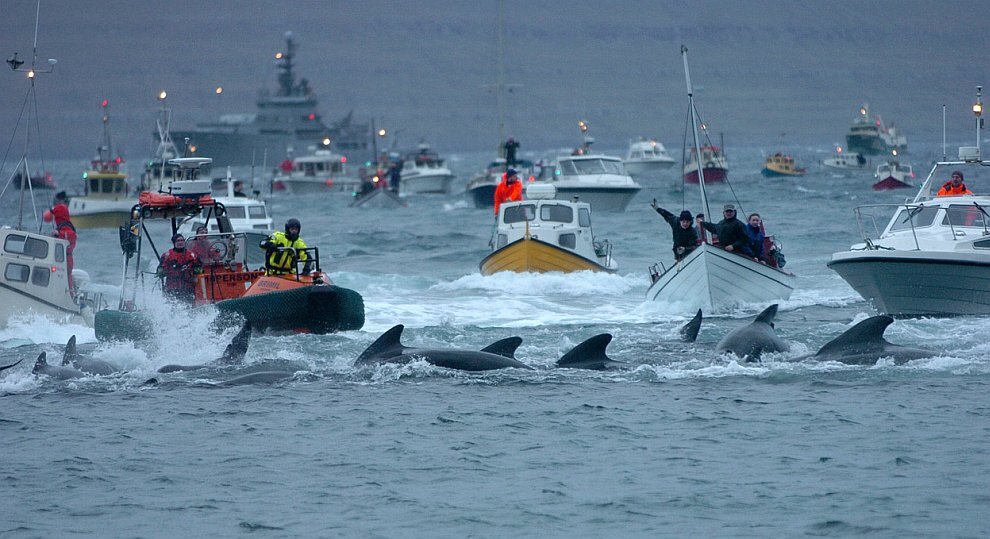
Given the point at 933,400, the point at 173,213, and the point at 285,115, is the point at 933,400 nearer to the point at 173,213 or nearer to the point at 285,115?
the point at 173,213

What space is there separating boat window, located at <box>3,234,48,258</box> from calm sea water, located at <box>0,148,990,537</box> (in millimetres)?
1080

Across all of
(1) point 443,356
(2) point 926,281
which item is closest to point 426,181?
(2) point 926,281

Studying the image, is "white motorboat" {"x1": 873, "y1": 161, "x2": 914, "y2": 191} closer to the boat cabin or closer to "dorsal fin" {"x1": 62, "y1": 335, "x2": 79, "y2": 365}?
the boat cabin

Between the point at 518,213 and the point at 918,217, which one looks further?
the point at 518,213

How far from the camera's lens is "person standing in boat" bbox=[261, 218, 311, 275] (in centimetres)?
1889

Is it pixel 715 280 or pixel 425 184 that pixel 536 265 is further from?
pixel 425 184

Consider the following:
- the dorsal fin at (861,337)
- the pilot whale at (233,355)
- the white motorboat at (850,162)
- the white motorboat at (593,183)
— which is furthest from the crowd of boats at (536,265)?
the white motorboat at (850,162)

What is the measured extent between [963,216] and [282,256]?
10.1 meters

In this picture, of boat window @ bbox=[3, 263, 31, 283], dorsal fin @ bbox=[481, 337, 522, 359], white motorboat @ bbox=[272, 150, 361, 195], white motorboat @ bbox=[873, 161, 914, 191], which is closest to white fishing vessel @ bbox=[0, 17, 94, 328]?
boat window @ bbox=[3, 263, 31, 283]

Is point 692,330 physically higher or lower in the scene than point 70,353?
higher

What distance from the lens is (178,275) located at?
19141 millimetres

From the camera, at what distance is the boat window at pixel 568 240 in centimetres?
2791

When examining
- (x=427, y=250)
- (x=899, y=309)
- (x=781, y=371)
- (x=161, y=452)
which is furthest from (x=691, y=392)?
(x=427, y=250)

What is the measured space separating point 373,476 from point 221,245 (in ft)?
31.1
